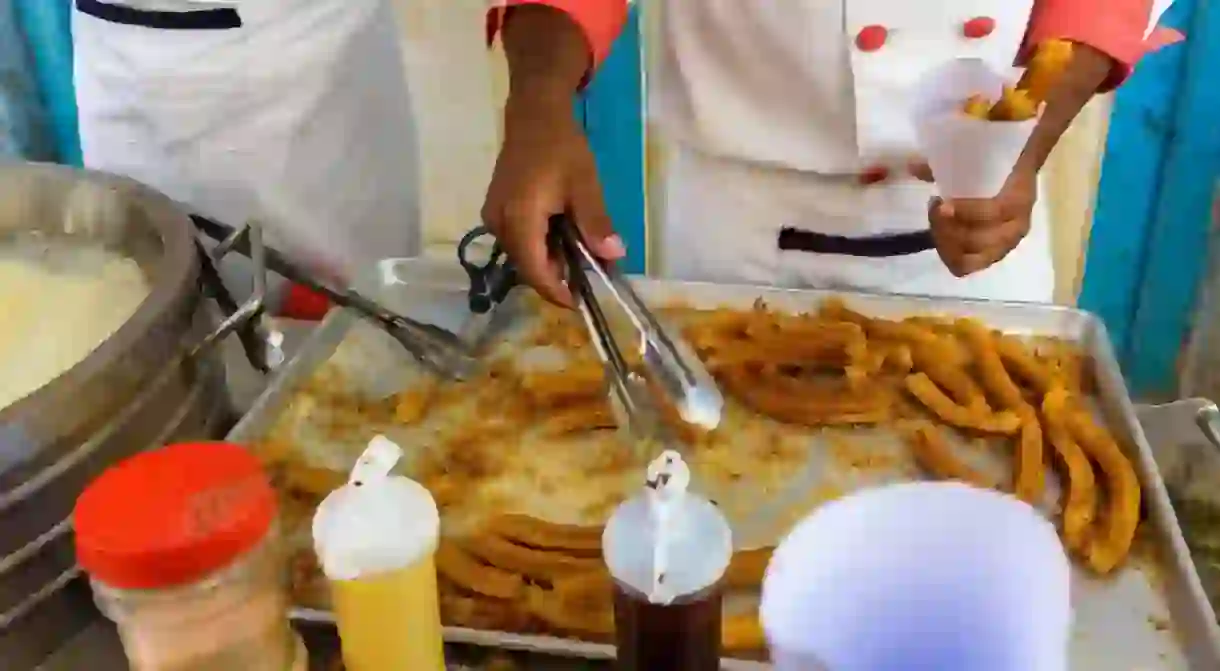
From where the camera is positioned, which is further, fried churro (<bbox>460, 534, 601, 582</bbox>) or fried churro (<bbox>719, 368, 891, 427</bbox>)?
fried churro (<bbox>719, 368, 891, 427</bbox>)

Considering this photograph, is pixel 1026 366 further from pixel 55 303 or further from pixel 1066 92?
pixel 55 303

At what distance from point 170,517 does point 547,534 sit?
0.81ft

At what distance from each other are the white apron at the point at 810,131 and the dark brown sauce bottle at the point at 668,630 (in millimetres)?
470

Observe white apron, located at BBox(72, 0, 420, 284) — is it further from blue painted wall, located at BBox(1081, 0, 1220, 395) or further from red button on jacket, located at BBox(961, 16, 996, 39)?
blue painted wall, located at BBox(1081, 0, 1220, 395)

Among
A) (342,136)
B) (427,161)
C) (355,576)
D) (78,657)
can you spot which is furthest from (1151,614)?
(427,161)

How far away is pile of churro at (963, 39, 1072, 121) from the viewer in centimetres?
70

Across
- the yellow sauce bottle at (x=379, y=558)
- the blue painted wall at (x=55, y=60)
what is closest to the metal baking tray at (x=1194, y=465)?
the yellow sauce bottle at (x=379, y=558)

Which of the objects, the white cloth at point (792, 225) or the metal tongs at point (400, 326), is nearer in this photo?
the metal tongs at point (400, 326)

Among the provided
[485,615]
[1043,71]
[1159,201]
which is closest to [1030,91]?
[1043,71]

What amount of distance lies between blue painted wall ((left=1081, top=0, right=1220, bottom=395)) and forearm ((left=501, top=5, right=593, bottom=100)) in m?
0.88

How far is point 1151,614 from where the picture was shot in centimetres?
64

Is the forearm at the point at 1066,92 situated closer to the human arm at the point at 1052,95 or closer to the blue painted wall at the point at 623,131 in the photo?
the human arm at the point at 1052,95

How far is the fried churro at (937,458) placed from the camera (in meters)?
0.73

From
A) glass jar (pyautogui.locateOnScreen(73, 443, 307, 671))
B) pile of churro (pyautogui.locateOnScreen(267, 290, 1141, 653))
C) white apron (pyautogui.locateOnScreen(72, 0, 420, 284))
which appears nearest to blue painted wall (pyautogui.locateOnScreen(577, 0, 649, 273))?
white apron (pyautogui.locateOnScreen(72, 0, 420, 284))
